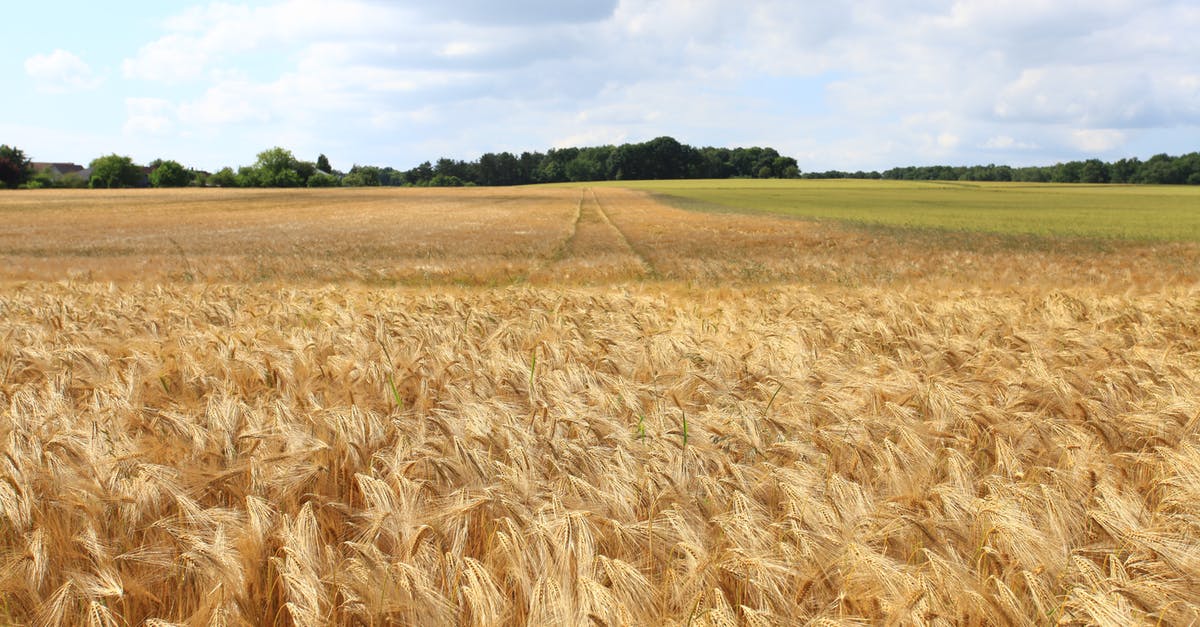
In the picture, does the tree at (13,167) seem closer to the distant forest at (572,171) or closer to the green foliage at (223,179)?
the distant forest at (572,171)

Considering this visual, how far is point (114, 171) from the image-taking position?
120938 millimetres

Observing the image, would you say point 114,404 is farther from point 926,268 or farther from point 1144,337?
point 926,268

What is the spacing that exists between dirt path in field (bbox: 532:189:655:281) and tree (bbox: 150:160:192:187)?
4438 inches

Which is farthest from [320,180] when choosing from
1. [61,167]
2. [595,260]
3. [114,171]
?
[595,260]

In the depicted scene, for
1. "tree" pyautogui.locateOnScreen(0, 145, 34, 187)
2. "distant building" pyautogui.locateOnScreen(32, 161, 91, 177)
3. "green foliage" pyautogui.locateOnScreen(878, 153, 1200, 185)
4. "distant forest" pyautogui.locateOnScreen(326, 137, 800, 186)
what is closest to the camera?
"tree" pyautogui.locateOnScreen(0, 145, 34, 187)

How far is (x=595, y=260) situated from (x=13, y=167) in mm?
122828

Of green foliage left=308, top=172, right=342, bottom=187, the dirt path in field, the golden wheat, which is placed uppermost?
green foliage left=308, top=172, right=342, bottom=187

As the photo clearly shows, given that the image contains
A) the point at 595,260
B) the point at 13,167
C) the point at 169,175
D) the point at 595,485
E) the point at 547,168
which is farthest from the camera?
the point at 547,168

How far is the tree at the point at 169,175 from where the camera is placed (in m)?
120

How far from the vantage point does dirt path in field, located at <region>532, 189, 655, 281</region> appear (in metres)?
17.0

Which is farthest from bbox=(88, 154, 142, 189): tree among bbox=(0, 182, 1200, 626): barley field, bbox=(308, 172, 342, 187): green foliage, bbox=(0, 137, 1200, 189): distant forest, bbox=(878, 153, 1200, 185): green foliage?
bbox=(878, 153, 1200, 185): green foliage

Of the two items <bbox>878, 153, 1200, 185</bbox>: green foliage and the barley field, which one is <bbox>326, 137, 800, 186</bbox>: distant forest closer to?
<bbox>878, 153, 1200, 185</bbox>: green foliage

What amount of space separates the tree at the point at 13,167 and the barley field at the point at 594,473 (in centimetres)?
12956

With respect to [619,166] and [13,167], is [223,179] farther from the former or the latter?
[619,166]
